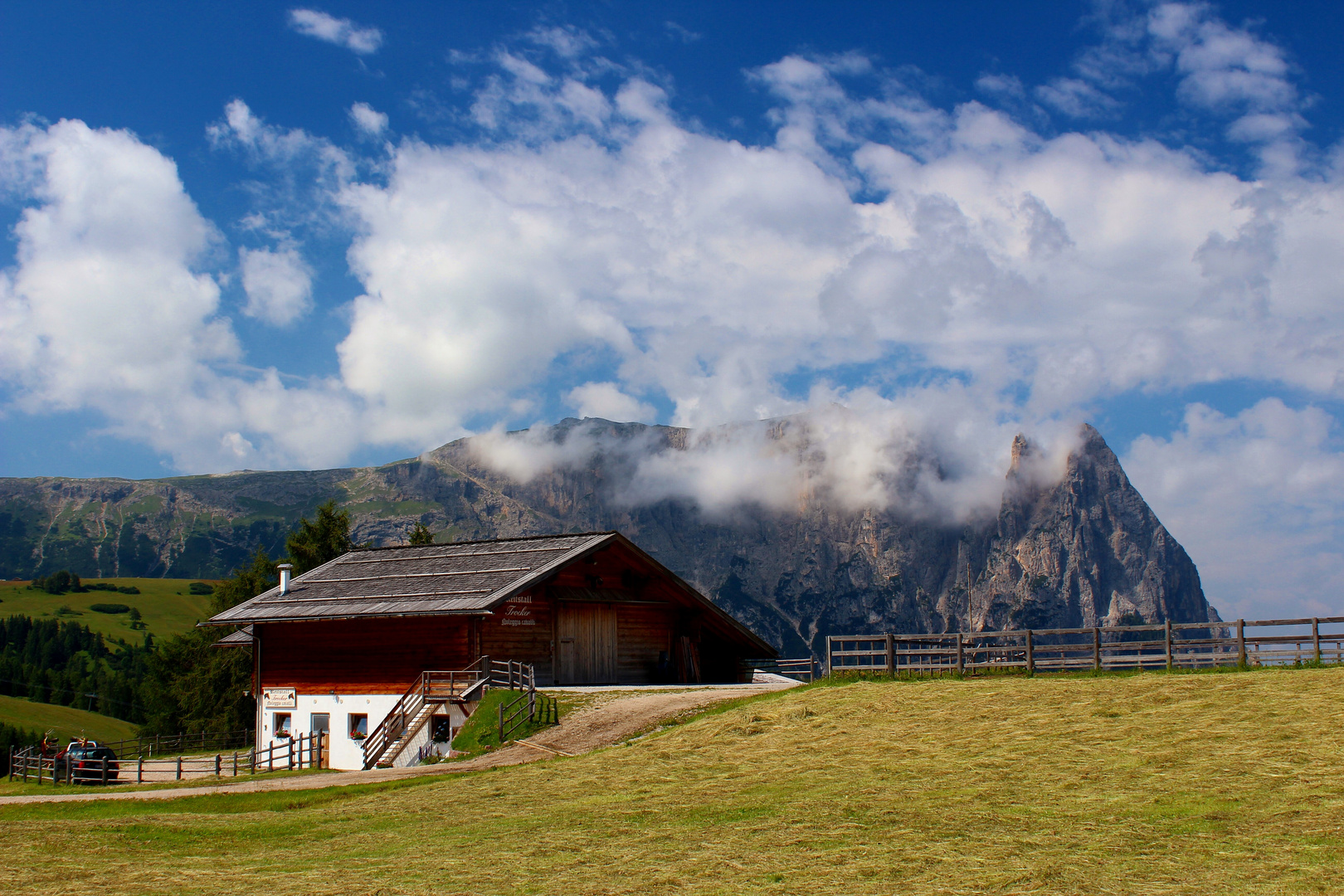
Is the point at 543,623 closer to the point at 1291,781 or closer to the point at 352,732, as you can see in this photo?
the point at 352,732

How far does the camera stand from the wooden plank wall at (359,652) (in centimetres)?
3406

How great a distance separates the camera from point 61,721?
405 feet

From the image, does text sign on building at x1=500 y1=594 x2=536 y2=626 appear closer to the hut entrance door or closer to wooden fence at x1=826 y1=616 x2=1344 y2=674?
the hut entrance door

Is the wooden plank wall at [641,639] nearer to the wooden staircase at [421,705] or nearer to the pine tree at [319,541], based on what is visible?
the wooden staircase at [421,705]

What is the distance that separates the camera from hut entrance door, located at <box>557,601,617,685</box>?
36406 mm

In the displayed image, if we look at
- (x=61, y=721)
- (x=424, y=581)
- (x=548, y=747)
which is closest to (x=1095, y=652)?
(x=548, y=747)

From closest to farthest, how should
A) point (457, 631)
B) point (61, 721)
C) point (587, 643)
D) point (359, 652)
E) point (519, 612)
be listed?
1. point (457, 631)
2. point (519, 612)
3. point (359, 652)
4. point (587, 643)
5. point (61, 721)

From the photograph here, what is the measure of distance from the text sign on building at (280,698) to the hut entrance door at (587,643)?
10.2 m

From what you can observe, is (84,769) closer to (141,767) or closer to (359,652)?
(141,767)

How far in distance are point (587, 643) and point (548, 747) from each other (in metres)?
13.3

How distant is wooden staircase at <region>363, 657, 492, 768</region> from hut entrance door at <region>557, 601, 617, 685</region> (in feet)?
15.1

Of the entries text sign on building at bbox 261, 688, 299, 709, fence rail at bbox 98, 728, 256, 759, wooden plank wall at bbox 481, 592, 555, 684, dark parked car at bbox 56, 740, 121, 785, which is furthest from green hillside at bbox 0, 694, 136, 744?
wooden plank wall at bbox 481, 592, 555, 684

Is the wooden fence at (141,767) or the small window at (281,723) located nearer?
the wooden fence at (141,767)

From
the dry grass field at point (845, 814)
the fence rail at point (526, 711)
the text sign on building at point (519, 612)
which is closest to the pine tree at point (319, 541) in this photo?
the text sign on building at point (519, 612)
